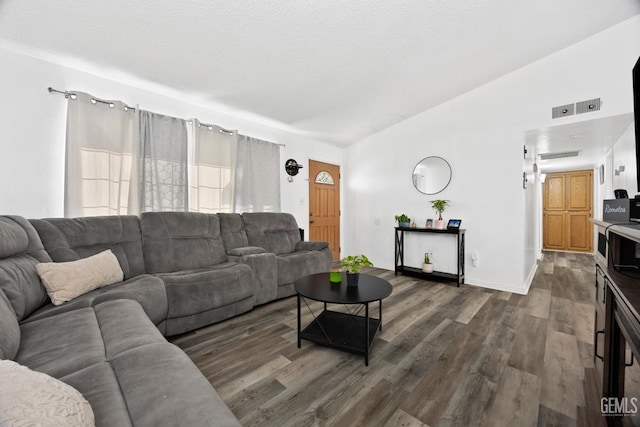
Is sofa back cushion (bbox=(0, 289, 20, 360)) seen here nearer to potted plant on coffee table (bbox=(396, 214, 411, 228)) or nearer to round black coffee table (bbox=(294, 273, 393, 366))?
round black coffee table (bbox=(294, 273, 393, 366))

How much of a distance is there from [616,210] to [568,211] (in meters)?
6.57

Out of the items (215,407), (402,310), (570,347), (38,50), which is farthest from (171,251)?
(570,347)

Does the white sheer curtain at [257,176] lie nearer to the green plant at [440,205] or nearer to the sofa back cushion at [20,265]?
the sofa back cushion at [20,265]

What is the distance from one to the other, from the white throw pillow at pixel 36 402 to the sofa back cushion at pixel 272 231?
2698 millimetres

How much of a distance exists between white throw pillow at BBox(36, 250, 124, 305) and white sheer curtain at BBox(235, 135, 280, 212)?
1788 millimetres

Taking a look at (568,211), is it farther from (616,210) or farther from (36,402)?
(36,402)

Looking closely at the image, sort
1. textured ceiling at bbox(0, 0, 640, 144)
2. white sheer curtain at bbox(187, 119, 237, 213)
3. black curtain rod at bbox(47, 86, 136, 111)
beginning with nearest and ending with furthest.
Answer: textured ceiling at bbox(0, 0, 640, 144) < black curtain rod at bbox(47, 86, 136, 111) < white sheer curtain at bbox(187, 119, 237, 213)

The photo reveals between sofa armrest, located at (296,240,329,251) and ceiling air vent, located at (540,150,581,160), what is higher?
ceiling air vent, located at (540,150,581,160)

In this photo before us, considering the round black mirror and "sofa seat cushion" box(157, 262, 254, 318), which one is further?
the round black mirror

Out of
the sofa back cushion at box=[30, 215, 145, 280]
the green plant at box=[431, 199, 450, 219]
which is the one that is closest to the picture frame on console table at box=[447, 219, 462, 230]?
the green plant at box=[431, 199, 450, 219]

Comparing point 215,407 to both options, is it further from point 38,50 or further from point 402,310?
point 38,50

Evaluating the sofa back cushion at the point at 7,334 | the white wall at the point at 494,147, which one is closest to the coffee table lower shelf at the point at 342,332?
the sofa back cushion at the point at 7,334

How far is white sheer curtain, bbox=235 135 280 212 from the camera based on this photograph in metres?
3.77

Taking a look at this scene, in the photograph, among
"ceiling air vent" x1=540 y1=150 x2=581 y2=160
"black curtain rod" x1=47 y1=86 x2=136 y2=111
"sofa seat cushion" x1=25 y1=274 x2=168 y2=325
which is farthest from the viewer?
"ceiling air vent" x1=540 y1=150 x2=581 y2=160
